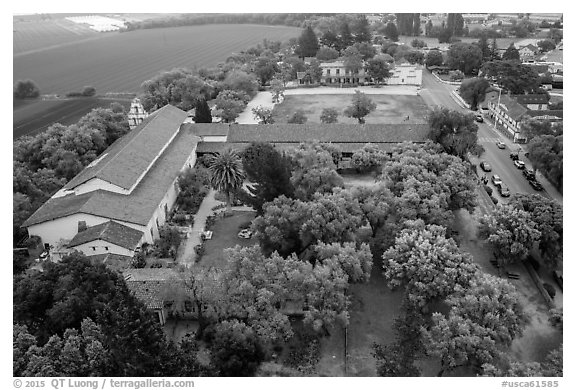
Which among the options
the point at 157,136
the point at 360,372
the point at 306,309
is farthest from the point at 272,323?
the point at 157,136

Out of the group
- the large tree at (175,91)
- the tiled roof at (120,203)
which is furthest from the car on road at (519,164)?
the large tree at (175,91)

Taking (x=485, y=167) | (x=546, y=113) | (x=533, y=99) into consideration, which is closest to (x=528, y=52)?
(x=533, y=99)

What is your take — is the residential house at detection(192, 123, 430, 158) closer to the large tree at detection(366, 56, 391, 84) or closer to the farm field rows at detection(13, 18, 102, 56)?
the large tree at detection(366, 56, 391, 84)

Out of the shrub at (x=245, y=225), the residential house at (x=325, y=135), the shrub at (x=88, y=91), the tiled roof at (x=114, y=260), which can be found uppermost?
the tiled roof at (x=114, y=260)

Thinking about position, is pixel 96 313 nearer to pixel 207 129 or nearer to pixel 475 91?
pixel 207 129

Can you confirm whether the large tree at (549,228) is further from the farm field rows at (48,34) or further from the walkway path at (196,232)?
the farm field rows at (48,34)
